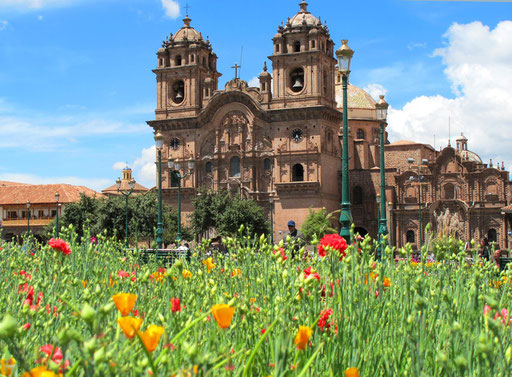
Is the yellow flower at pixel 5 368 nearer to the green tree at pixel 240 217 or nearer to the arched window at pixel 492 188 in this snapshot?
the green tree at pixel 240 217

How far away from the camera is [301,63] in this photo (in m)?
46.0

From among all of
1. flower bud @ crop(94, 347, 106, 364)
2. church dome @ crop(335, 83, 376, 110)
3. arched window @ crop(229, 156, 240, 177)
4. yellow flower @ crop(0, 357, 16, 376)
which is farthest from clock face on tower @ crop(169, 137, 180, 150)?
flower bud @ crop(94, 347, 106, 364)

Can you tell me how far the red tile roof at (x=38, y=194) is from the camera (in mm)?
58969

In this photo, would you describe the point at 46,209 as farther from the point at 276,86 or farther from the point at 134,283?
the point at 134,283

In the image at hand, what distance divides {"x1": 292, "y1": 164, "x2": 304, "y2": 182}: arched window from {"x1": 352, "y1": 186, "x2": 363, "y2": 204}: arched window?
5711mm

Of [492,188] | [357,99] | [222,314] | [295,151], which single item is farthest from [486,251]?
[357,99]

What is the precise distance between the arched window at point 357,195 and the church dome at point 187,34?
17.8 m

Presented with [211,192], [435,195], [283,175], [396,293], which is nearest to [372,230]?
[435,195]

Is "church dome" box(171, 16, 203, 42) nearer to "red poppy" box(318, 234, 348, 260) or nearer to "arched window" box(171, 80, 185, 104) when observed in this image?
"arched window" box(171, 80, 185, 104)

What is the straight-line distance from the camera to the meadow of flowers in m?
1.92

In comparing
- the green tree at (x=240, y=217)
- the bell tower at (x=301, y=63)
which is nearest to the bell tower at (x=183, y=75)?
the bell tower at (x=301, y=63)

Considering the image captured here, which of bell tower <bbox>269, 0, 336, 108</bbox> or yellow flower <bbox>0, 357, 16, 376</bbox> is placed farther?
bell tower <bbox>269, 0, 336, 108</bbox>

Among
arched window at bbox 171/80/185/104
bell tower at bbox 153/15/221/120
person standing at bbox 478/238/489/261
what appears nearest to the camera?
person standing at bbox 478/238/489/261

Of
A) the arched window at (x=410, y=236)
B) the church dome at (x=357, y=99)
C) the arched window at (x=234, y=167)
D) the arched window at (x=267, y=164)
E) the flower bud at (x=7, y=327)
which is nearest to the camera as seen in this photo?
the flower bud at (x=7, y=327)
